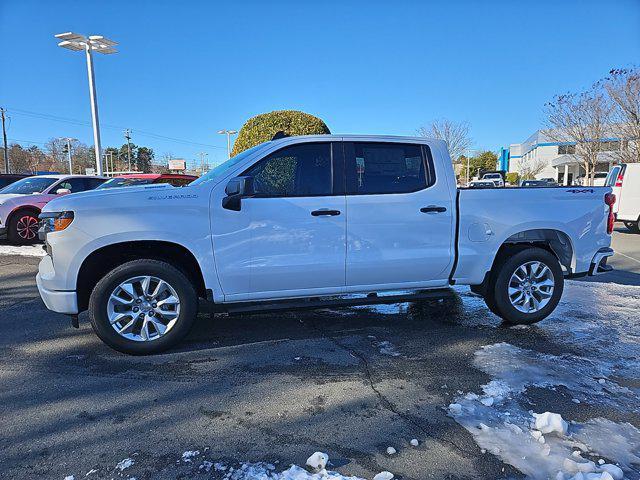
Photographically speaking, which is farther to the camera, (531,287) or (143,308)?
(531,287)

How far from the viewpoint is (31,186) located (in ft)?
35.0

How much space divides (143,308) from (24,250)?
7501mm

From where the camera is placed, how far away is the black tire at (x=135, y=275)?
3.69m

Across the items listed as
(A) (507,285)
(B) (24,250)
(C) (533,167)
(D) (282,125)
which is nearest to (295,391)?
(A) (507,285)

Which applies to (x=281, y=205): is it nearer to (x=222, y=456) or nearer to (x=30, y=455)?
(x=222, y=456)

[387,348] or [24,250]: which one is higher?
[24,250]

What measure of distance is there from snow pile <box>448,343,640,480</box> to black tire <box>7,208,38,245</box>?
410 inches

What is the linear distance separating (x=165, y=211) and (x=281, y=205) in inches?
39.3

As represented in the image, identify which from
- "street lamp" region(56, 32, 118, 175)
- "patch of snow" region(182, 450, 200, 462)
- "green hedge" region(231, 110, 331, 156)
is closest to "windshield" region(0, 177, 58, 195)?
"green hedge" region(231, 110, 331, 156)

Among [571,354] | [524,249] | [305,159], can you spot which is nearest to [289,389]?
[305,159]

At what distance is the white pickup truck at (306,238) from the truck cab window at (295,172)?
13 mm

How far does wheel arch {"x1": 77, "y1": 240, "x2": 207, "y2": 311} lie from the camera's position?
3779 millimetres

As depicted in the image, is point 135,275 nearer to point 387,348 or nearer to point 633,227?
point 387,348

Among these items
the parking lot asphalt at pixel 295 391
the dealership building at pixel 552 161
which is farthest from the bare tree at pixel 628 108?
the parking lot asphalt at pixel 295 391
